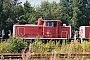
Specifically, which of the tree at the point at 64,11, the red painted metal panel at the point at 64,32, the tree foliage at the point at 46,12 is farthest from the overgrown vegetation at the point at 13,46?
the tree at the point at 64,11

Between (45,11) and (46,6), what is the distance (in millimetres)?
2717

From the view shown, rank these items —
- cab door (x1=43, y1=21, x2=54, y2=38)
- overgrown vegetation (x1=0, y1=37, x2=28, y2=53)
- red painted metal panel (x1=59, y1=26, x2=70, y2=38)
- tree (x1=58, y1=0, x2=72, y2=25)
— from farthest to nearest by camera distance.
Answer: tree (x1=58, y1=0, x2=72, y2=25) < red painted metal panel (x1=59, y1=26, x2=70, y2=38) < cab door (x1=43, y1=21, x2=54, y2=38) < overgrown vegetation (x1=0, y1=37, x2=28, y2=53)

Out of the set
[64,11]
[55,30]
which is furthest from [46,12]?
[55,30]

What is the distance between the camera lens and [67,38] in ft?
73.9

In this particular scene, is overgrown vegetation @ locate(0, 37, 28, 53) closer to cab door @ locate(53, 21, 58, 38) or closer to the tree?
cab door @ locate(53, 21, 58, 38)

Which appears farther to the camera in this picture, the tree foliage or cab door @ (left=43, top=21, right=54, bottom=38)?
the tree foliage

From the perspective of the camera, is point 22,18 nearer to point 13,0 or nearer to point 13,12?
point 13,12

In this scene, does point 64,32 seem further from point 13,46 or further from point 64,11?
point 64,11

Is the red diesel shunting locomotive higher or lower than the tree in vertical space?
lower

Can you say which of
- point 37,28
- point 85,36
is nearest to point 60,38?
point 37,28

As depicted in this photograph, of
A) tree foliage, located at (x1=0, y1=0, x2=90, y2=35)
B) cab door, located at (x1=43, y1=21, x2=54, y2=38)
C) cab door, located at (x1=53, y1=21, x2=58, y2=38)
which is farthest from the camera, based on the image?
tree foliage, located at (x1=0, y1=0, x2=90, y2=35)

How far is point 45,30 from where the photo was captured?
22.6m

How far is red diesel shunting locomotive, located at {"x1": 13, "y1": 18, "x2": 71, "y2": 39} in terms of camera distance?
22484 millimetres

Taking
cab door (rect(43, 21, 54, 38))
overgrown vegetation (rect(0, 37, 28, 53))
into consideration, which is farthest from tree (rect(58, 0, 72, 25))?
overgrown vegetation (rect(0, 37, 28, 53))
